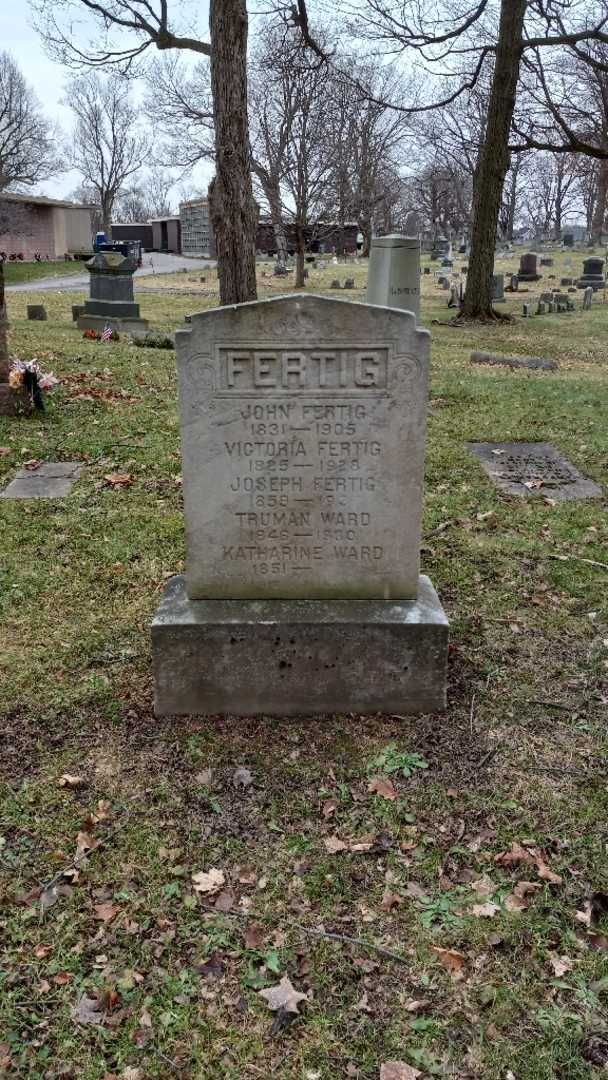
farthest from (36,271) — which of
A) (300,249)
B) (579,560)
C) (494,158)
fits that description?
(579,560)

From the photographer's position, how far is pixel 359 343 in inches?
138

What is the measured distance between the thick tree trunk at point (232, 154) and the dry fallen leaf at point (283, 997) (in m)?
10.6

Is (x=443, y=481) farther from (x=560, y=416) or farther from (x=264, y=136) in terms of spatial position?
(x=264, y=136)

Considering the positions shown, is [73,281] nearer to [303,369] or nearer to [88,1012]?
[303,369]

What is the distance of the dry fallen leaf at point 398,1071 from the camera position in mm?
2244

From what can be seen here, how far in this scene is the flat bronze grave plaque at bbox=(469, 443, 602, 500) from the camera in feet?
22.6

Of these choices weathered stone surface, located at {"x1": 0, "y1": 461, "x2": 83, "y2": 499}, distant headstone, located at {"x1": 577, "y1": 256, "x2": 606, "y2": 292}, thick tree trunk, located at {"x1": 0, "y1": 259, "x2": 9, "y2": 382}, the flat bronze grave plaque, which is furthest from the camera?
distant headstone, located at {"x1": 577, "y1": 256, "x2": 606, "y2": 292}

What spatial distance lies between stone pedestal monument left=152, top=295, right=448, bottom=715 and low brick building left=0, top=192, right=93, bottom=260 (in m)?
52.0

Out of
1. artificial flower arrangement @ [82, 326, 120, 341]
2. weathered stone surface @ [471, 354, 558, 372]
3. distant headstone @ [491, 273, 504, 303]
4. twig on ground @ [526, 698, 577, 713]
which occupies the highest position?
distant headstone @ [491, 273, 504, 303]

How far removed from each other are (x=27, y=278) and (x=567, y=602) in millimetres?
40076

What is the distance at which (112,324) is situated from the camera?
16.3 metres

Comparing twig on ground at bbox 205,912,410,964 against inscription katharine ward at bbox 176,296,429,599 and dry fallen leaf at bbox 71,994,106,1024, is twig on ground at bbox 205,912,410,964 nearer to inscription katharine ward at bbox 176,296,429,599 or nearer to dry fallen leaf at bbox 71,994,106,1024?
dry fallen leaf at bbox 71,994,106,1024

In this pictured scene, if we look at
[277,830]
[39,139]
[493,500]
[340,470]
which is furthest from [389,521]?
[39,139]

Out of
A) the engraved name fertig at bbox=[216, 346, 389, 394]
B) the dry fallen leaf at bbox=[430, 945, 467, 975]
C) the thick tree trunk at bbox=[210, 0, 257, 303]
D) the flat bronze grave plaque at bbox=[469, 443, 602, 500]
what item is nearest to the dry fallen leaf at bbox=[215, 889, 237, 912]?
the dry fallen leaf at bbox=[430, 945, 467, 975]
